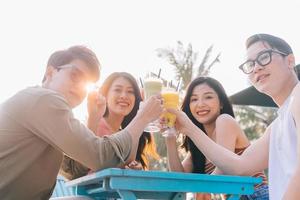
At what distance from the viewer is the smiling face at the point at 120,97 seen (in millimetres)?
3826

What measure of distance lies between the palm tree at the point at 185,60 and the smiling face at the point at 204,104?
13.8 m

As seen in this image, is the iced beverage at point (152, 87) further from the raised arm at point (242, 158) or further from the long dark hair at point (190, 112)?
the long dark hair at point (190, 112)

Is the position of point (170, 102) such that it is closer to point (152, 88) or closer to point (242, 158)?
point (152, 88)

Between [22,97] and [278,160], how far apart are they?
1.29 m

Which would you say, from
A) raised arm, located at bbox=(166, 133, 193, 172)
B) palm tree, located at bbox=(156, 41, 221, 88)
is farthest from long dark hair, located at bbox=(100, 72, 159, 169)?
palm tree, located at bbox=(156, 41, 221, 88)

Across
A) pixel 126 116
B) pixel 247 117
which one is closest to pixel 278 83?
pixel 126 116

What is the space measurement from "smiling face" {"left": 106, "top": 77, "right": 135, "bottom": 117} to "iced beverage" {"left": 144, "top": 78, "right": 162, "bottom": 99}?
122 centimetres

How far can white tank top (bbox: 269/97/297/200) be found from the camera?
177 centimetres

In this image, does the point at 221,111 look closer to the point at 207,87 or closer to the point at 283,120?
the point at 207,87

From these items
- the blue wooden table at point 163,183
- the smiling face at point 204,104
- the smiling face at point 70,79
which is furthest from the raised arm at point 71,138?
the smiling face at point 204,104

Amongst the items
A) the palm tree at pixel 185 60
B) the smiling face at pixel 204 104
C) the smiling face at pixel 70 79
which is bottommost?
the smiling face at pixel 204 104

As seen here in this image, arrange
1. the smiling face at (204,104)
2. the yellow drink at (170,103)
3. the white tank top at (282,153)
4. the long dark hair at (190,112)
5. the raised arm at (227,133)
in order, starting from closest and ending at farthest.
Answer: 1. the white tank top at (282,153)
2. the yellow drink at (170,103)
3. the raised arm at (227,133)
4. the long dark hair at (190,112)
5. the smiling face at (204,104)

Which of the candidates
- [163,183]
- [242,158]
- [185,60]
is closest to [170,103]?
[242,158]

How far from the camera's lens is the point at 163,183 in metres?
1.88
